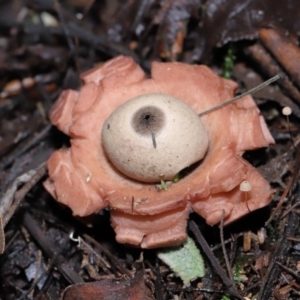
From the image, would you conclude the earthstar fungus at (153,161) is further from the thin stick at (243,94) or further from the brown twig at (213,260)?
the brown twig at (213,260)

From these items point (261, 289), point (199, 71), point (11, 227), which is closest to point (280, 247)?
point (261, 289)

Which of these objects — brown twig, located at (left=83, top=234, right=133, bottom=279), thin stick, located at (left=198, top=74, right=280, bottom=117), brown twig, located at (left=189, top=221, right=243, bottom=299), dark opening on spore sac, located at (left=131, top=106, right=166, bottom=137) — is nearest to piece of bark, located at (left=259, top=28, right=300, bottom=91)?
thin stick, located at (left=198, top=74, right=280, bottom=117)

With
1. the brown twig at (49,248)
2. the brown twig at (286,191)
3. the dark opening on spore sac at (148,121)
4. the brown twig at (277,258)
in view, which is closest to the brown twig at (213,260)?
the brown twig at (277,258)

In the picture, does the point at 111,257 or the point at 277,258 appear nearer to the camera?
the point at 277,258

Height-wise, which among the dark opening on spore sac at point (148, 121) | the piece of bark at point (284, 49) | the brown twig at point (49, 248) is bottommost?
the brown twig at point (49, 248)

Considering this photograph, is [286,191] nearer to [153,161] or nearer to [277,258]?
[277,258]

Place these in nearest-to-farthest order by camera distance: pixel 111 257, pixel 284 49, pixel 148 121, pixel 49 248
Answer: pixel 148 121
pixel 111 257
pixel 49 248
pixel 284 49

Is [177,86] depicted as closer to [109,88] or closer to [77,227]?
[109,88]

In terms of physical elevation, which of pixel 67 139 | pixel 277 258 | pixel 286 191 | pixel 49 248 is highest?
pixel 67 139

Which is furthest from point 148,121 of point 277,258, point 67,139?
point 67,139
